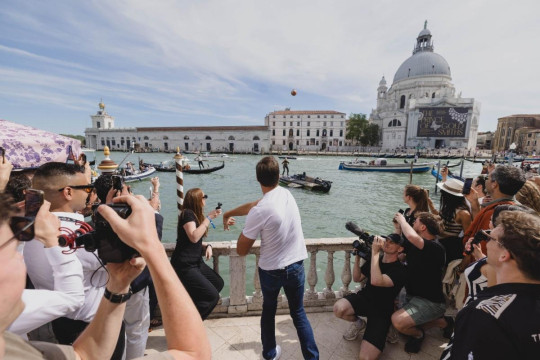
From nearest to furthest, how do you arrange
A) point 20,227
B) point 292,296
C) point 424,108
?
point 20,227 < point 292,296 < point 424,108

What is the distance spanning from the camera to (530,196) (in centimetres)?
246

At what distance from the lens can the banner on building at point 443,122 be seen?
51094 mm

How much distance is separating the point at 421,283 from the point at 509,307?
141cm

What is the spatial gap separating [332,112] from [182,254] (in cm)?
6590

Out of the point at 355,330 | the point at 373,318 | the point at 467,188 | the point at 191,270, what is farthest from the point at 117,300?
the point at 467,188

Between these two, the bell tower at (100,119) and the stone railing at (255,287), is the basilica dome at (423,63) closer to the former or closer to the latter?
the stone railing at (255,287)

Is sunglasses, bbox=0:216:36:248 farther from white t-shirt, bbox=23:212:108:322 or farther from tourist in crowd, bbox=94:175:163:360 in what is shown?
tourist in crowd, bbox=94:175:163:360

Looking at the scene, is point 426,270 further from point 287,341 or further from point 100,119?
point 100,119

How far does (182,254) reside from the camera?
2389mm

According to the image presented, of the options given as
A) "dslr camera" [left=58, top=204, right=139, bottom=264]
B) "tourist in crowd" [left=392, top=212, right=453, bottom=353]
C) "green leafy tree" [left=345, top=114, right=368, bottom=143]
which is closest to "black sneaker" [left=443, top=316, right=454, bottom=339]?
"tourist in crowd" [left=392, top=212, right=453, bottom=353]

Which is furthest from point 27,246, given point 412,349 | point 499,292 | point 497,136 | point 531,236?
point 497,136

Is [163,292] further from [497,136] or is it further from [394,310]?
[497,136]

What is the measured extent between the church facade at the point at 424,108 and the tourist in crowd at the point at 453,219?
2198 inches

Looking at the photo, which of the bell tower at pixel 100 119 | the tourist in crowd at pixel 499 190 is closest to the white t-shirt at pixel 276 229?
the tourist in crowd at pixel 499 190
